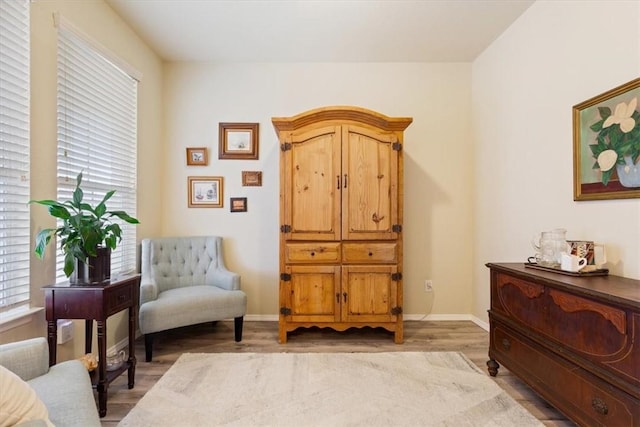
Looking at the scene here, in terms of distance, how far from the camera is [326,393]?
2.03 m

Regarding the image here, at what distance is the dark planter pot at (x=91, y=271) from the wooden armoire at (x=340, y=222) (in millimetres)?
1348

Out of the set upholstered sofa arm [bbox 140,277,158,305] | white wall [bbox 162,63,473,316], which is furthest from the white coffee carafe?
upholstered sofa arm [bbox 140,277,158,305]

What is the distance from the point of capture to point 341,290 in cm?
285

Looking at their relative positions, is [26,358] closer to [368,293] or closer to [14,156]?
[14,156]

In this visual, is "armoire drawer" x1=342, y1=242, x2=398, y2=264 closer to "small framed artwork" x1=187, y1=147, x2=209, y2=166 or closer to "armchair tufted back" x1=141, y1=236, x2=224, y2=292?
"armchair tufted back" x1=141, y1=236, x2=224, y2=292

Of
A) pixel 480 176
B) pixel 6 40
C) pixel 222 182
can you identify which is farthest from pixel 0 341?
pixel 480 176

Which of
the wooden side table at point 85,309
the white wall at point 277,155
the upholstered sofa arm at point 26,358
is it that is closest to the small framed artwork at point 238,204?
the white wall at point 277,155

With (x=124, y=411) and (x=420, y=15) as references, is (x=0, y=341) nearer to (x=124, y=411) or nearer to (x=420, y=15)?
(x=124, y=411)

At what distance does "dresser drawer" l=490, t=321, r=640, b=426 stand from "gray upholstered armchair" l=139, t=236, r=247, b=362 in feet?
6.94

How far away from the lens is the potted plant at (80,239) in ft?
5.59

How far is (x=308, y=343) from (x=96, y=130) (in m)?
2.49

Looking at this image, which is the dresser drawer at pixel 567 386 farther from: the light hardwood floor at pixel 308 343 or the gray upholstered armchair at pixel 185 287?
the gray upholstered armchair at pixel 185 287

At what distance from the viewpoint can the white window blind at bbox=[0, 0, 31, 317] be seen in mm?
1674

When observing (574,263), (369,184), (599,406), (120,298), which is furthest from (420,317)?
(120,298)
